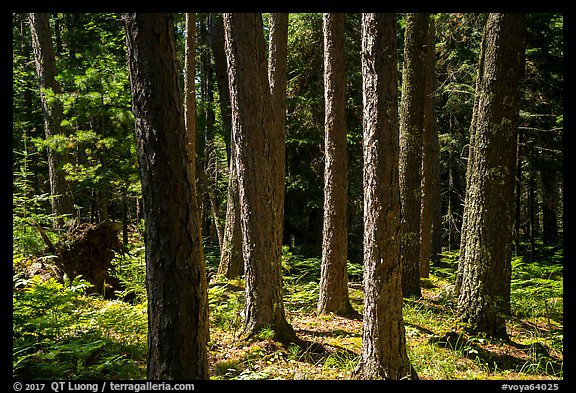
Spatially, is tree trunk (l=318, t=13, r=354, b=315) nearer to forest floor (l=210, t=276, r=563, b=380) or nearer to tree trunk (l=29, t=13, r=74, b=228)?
forest floor (l=210, t=276, r=563, b=380)

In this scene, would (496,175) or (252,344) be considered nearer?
(252,344)

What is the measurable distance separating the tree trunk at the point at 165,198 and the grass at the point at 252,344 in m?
1.84

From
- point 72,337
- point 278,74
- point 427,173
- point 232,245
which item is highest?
point 278,74

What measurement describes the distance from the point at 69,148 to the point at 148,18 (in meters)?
8.79

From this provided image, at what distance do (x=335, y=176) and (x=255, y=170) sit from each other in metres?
2.29

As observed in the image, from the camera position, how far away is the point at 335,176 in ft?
27.3

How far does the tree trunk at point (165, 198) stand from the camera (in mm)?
3559

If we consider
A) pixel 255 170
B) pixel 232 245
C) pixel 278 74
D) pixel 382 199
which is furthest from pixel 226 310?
pixel 278 74

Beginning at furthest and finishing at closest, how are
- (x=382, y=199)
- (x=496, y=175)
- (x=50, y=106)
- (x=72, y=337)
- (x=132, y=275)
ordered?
(x=50, y=106), (x=132, y=275), (x=496, y=175), (x=72, y=337), (x=382, y=199)

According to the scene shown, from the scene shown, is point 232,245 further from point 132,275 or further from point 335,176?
point 335,176

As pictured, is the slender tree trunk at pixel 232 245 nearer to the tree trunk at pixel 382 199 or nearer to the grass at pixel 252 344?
the grass at pixel 252 344

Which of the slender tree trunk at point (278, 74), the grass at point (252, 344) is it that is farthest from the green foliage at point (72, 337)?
the slender tree trunk at point (278, 74)
